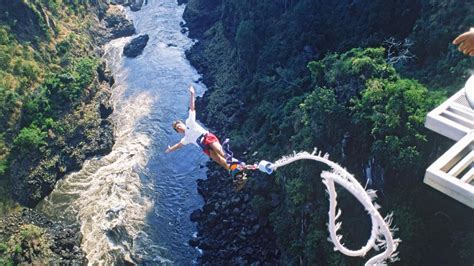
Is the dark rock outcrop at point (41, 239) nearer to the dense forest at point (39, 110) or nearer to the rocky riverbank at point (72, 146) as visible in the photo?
the dense forest at point (39, 110)

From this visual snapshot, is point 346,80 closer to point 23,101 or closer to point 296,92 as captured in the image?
point 296,92

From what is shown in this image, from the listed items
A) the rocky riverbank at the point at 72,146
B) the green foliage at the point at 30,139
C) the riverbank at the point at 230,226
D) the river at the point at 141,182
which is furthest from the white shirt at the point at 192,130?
the green foliage at the point at 30,139

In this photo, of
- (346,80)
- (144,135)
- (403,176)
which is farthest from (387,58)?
(144,135)

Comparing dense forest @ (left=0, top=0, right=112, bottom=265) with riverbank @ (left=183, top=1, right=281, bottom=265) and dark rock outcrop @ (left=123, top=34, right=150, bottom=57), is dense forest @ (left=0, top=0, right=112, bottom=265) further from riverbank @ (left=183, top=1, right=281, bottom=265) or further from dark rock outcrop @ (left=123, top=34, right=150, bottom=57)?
riverbank @ (left=183, top=1, right=281, bottom=265)

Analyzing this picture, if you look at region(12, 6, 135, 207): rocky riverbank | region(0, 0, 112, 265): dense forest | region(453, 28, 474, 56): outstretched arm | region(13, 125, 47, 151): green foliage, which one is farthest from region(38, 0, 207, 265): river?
region(453, 28, 474, 56): outstretched arm

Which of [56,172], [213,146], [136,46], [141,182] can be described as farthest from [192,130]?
[136,46]
